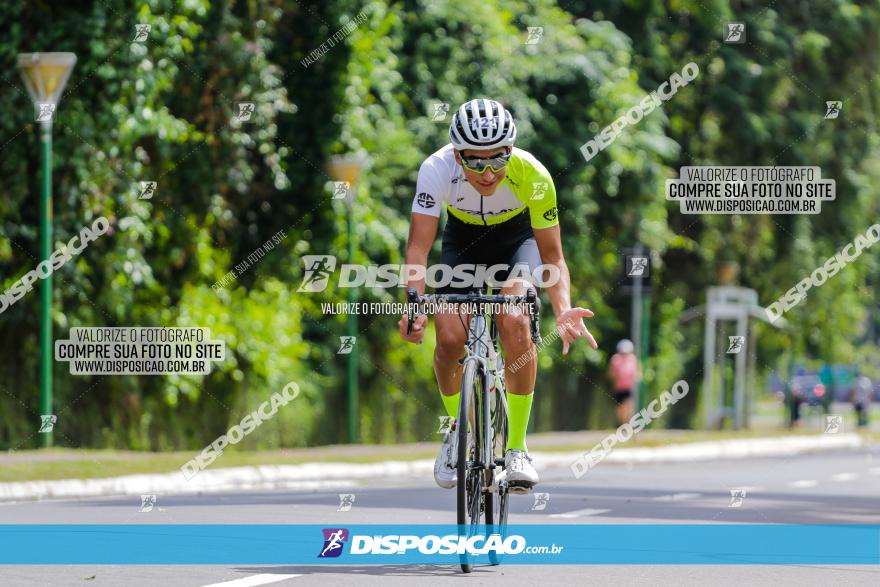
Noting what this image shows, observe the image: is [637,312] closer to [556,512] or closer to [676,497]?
[676,497]

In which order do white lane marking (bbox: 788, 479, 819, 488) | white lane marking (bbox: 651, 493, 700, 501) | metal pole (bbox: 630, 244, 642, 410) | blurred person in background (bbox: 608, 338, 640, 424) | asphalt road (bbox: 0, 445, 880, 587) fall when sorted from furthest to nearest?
blurred person in background (bbox: 608, 338, 640, 424)
metal pole (bbox: 630, 244, 642, 410)
white lane marking (bbox: 788, 479, 819, 488)
white lane marking (bbox: 651, 493, 700, 501)
asphalt road (bbox: 0, 445, 880, 587)

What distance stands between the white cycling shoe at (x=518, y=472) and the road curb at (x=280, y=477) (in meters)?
6.87

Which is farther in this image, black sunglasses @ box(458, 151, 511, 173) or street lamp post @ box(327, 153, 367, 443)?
street lamp post @ box(327, 153, 367, 443)

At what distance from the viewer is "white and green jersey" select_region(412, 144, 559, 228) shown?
8.88 metres

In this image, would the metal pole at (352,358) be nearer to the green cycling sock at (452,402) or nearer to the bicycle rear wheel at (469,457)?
the green cycling sock at (452,402)

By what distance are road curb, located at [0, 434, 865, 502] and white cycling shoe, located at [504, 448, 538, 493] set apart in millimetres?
6871

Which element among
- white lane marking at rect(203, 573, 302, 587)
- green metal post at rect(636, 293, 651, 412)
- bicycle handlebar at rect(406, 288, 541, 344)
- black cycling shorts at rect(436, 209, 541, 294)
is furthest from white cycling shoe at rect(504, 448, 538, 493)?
green metal post at rect(636, 293, 651, 412)

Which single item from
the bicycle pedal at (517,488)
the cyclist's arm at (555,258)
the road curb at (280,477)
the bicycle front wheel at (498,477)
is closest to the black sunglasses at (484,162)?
the cyclist's arm at (555,258)

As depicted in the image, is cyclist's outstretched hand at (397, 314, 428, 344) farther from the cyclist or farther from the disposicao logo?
the disposicao logo

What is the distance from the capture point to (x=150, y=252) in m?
22.4

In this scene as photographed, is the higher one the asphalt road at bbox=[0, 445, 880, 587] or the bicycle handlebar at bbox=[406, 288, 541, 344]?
the bicycle handlebar at bbox=[406, 288, 541, 344]

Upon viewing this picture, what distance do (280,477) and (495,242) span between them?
32.5 feet

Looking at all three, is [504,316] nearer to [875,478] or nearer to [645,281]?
[875,478]

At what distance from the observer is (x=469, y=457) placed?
851 centimetres
